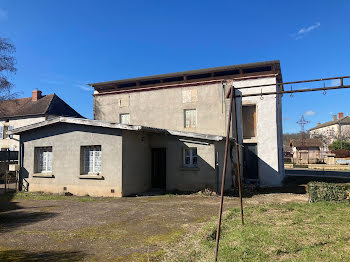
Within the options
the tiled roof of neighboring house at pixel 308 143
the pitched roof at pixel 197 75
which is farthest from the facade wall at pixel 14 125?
the tiled roof of neighboring house at pixel 308 143

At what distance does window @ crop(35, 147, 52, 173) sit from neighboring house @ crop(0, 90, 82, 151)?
13984 mm

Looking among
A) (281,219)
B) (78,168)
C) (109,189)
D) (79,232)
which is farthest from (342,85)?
(78,168)

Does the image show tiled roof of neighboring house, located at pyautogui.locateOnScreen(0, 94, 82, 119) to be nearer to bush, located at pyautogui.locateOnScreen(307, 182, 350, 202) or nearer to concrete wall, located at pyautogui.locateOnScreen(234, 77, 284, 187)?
concrete wall, located at pyautogui.locateOnScreen(234, 77, 284, 187)

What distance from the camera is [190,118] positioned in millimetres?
18094

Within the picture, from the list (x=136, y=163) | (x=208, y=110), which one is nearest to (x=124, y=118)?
(x=208, y=110)

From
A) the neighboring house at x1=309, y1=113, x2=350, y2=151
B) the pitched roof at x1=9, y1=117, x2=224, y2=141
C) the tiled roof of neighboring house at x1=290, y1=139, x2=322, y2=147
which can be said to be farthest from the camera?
the neighboring house at x1=309, y1=113, x2=350, y2=151

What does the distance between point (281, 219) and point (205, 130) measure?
422 inches

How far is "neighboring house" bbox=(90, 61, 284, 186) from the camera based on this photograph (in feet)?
52.7

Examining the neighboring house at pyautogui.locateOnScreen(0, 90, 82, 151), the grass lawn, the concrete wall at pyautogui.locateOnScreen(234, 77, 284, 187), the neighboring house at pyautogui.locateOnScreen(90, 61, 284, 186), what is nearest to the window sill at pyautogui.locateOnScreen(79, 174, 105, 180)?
the grass lawn

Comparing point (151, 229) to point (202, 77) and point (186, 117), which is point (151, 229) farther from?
point (202, 77)

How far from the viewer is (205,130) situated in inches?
687

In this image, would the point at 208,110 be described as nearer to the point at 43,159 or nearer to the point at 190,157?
the point at 190,157

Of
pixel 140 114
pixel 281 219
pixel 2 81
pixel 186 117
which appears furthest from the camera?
pixel 140 114

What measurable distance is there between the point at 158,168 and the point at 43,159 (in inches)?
250
